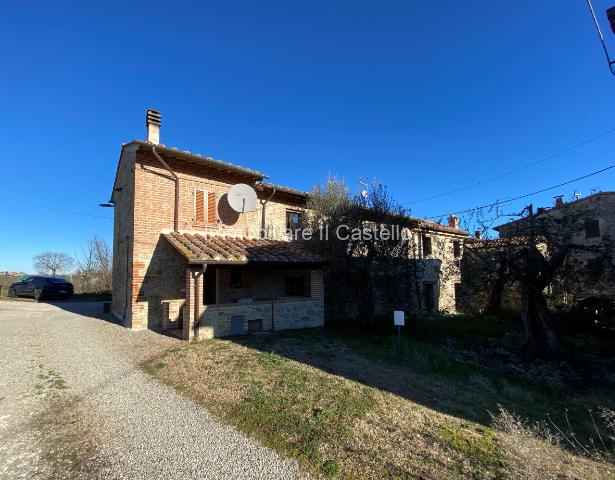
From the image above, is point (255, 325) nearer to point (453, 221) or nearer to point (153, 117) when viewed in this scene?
point (153, 117)

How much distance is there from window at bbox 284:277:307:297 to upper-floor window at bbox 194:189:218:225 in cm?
390

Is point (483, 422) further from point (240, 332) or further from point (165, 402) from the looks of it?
point (240, 332)

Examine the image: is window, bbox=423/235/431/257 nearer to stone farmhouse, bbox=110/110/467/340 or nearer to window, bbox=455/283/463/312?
window, bbox=455/283/463/312

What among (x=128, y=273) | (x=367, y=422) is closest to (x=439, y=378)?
(x=367, y=422)

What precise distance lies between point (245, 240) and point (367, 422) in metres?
8.73

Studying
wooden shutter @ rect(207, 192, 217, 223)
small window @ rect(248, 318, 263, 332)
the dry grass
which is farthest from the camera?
wooden shutter @ rect(207, 192, 217, 223)

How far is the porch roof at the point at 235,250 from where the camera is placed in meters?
9.00

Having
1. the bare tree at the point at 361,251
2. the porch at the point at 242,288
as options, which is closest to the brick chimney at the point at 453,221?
the bare tree at the point at 361,251

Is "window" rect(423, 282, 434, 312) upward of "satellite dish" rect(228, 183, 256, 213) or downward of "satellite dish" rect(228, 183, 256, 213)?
downward

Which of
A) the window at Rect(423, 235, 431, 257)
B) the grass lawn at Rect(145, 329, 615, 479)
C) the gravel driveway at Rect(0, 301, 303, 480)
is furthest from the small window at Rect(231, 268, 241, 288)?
the window at Rect(423, 235, 431, 257)

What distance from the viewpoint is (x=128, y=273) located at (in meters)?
10.6

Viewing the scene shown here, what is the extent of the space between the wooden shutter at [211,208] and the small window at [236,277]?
78.8 inches

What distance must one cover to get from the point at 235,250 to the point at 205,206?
2.48 m

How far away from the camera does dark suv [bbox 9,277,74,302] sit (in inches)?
712
